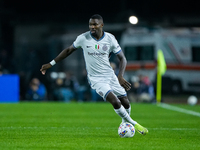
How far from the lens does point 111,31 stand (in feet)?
88.7

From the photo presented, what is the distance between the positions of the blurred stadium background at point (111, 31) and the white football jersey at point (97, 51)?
16.4 metres

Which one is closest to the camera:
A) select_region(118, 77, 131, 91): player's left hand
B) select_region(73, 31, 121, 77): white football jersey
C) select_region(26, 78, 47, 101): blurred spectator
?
select_region(118, 77, 131, 91): player's left hand

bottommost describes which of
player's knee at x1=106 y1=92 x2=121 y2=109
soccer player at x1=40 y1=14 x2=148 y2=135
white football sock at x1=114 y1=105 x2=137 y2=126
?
white football sock at x1=114 y1=105 x2=137 y2=126

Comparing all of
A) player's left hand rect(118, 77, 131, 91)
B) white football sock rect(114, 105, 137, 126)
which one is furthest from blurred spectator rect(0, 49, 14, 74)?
player's left hand rect(118, 77, 131, 91)

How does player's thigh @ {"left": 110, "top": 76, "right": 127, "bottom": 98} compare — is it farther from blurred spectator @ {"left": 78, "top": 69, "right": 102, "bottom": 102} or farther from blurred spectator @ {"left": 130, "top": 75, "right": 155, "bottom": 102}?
blurred spectator @ {"left": 78, "top": 69, "right": 102, "bottom": 102}

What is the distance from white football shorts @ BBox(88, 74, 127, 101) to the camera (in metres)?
8.75

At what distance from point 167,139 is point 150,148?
50.7 inches

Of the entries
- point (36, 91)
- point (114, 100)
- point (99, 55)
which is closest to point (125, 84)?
point (114, 100)

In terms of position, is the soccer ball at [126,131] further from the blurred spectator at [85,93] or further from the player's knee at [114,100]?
the blurred spectator at [85,93]

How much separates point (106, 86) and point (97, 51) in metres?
0.72

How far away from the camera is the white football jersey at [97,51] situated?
8961 mm

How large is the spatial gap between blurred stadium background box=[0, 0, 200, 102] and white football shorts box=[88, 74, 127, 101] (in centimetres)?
1637

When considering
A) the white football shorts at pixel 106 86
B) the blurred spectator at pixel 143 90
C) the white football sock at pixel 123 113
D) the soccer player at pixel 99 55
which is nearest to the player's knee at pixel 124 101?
the white football shorts at pixel 106 86

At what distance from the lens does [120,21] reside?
27516 mm
